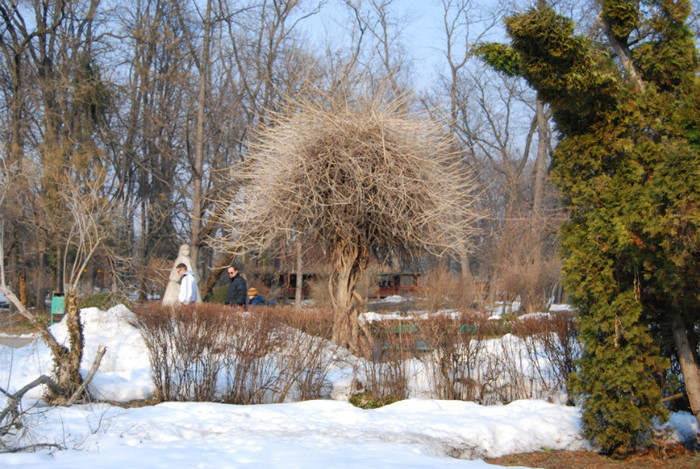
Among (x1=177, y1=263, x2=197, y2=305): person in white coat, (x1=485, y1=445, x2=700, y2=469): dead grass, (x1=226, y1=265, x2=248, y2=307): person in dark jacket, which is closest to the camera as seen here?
(x1=485, y1=445, x2=700, y2=469): dead grass

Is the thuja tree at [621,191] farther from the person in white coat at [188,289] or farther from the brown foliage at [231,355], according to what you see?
the person in white coat at [188,289]

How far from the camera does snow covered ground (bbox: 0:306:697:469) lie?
4.09m

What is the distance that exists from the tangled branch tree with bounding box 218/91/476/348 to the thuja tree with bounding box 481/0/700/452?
2.36m

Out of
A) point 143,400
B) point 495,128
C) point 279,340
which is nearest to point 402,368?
point 279,340

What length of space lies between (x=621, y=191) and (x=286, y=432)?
3.60 metres

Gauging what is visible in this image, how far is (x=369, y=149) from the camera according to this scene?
770cm

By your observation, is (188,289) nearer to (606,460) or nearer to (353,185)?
(353,185)

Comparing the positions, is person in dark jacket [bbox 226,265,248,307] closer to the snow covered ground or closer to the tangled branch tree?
the tangled branch tree

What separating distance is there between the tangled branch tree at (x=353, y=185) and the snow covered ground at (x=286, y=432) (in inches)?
77.5

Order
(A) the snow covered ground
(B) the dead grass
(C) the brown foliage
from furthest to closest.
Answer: (C) the brown foliage < (B) the dead grass < (A) the snow covered ground

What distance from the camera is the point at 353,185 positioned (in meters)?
7.76

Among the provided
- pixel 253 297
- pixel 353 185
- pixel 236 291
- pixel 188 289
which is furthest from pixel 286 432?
pixel 253 297

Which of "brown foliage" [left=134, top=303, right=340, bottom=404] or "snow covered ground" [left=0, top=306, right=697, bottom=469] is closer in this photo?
"snow covered ground" [left=0, top=306, right=697, bottom=469]

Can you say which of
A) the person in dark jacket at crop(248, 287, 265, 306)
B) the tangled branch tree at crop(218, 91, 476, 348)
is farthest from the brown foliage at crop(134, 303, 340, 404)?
the person in dark jacket at crop(248, 287, 265, 306)
